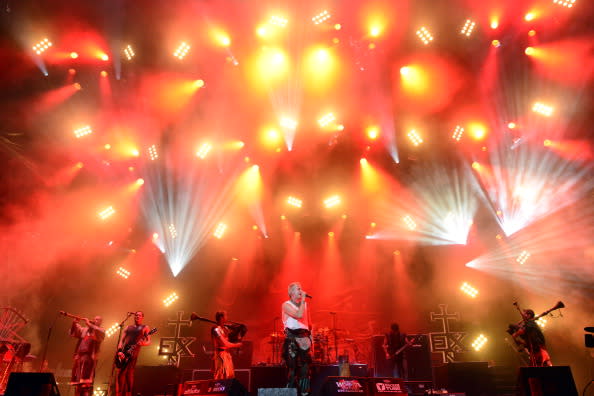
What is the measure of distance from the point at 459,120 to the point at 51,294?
14372 millimetres

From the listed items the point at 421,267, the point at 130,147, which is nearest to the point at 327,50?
the point at 130,147

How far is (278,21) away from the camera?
9867mm

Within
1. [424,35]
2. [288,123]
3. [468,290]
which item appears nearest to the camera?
[424,35]

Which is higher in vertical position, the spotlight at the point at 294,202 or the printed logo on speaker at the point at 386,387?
the spotlight at the point at 294,202

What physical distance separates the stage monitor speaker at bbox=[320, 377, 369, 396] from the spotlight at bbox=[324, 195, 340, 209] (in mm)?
10915

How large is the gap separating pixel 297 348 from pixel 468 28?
9143mm

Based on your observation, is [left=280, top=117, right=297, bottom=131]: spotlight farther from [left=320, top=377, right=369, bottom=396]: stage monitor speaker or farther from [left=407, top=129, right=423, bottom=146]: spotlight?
[left=320, top=377, right=369, bottom=396]: stage monitor speaker

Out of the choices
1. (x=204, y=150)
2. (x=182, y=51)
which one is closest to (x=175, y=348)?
(x=204, y=150)

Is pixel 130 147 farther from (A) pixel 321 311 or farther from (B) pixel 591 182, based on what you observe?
(B) pixel 591 182

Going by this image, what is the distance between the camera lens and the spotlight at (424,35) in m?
9.98

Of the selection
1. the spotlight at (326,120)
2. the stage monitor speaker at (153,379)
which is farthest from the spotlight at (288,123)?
the stage monitor speaker at (153,379)

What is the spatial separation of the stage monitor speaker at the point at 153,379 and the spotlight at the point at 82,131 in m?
6.91

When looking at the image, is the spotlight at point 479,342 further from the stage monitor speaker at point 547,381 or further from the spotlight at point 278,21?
the spotlight at point 278,21

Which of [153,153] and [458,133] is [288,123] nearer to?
[153,153]
